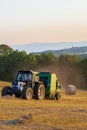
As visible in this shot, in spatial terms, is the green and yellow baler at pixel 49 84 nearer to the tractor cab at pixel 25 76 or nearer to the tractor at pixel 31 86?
the tractor at pixel 31 86

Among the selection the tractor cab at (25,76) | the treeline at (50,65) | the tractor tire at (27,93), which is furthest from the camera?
the treeline at (50,65)

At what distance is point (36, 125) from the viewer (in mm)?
16703

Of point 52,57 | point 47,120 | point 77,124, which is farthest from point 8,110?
point 52,57

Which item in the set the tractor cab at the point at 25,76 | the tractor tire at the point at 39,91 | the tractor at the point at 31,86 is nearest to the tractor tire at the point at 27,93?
the tractor at the point at 31,86

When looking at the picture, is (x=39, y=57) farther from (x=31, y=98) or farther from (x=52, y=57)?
(x=31, y=98)

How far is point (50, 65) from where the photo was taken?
7981cm

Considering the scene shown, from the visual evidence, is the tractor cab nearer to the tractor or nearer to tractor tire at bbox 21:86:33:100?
the tractor

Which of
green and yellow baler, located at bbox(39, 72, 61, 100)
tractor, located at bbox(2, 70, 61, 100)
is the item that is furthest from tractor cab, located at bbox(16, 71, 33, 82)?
green and yellow baler, located at bbox(39, 72, 61, 100)

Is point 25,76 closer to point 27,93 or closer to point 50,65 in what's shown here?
point 27,93

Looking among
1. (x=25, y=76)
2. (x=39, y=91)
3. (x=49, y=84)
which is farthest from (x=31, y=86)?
(x=49, y=84)

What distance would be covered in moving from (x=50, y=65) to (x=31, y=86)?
4725cm

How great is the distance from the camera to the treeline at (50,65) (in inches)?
2923

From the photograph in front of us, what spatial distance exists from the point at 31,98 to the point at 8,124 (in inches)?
608

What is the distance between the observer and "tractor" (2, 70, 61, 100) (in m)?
31.8
